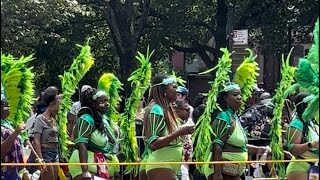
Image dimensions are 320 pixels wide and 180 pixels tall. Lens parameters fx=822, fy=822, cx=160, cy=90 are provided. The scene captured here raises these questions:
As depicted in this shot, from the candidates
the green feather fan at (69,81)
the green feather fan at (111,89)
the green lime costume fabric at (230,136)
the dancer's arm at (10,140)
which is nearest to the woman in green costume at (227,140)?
the green lime costume fabric at (230,136)

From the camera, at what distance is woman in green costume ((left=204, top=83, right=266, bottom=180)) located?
873 cm

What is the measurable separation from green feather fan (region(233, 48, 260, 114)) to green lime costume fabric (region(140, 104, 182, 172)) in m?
1.26

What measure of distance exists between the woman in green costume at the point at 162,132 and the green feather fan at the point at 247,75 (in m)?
1.21

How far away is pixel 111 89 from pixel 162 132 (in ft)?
6.07

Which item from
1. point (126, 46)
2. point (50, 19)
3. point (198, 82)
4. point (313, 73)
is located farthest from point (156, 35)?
point (313, 73)

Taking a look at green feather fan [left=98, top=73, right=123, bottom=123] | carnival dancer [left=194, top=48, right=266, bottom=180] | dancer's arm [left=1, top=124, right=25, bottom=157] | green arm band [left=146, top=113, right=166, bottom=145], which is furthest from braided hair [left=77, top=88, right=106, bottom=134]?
dancer's arm [left=1, top=124, right=25, bottom=157]

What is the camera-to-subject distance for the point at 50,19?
71.8 ft

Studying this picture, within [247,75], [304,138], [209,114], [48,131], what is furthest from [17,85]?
[304,138]

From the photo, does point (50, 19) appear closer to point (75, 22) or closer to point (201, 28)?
point (75, 22)

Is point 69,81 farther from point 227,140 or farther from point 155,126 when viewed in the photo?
point 227,140

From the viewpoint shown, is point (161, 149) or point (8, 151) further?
point (161, 149)

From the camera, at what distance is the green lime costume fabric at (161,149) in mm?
8367

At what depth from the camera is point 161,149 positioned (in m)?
8.47

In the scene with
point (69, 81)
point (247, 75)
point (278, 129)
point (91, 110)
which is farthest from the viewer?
point (69, 81)
